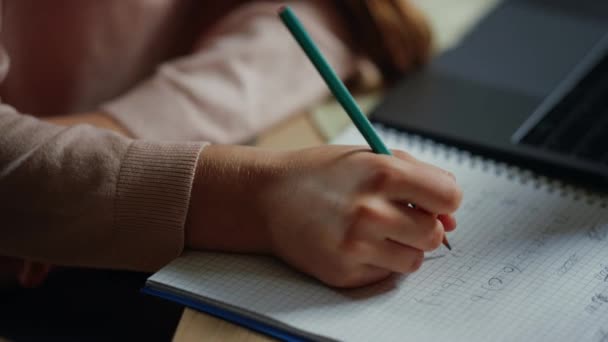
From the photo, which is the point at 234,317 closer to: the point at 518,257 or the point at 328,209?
the point at 328,209

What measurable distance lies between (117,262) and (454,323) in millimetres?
247

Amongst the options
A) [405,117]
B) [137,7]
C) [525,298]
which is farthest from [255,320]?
[137,7]

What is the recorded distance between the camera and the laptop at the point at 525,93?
23.3 inches

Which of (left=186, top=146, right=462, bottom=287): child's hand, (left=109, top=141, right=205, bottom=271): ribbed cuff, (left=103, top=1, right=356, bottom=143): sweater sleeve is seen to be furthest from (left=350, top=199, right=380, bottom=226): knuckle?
(left=103, top=1, right=356, bottom=143): sweater sleeve

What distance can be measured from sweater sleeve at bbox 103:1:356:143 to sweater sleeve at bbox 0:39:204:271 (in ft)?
0.37

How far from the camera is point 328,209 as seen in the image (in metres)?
0.45

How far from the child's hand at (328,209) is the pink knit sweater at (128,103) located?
0.03m

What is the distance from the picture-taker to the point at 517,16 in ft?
2.72

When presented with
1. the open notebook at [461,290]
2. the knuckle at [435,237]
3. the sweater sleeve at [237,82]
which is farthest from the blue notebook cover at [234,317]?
the sweater sleeve at [237,82]

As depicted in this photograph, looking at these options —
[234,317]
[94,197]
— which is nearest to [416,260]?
→ [234,317]

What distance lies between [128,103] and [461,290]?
13.8 inches

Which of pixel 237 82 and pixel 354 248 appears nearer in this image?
pixel 354 248

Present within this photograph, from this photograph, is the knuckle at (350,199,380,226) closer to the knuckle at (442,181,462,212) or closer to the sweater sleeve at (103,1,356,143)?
the knuckle at (442,181,462,212)

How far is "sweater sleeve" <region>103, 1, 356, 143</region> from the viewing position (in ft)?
2.06
